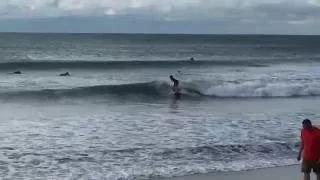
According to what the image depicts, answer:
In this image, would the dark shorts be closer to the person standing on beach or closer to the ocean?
the person standing on beach

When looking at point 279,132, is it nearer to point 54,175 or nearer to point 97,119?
point 97,119

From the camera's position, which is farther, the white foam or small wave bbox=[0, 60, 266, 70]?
small wave bbox=[0, 60, 266, 70]

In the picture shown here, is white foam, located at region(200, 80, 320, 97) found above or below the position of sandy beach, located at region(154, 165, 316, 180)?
below

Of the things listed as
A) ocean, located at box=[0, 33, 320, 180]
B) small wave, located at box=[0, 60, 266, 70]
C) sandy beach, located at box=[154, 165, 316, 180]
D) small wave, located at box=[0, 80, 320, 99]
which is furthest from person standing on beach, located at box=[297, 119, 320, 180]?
small wave, located at box=[0, 60, 266, 70]

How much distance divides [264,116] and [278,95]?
10662 mm

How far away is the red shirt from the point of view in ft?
30.8

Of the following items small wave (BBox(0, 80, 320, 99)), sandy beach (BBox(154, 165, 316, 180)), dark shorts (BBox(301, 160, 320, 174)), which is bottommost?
small wave (BBox(0, 80, 320, 99))

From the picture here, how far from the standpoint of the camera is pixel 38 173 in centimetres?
1189

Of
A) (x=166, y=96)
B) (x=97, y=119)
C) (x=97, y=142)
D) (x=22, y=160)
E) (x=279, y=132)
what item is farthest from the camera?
(x=166, y=96)

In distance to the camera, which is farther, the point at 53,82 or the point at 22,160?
the point at 53,82

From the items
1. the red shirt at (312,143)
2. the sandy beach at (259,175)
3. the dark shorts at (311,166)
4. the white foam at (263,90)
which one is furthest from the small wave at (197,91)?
the red shirt at (312,143)

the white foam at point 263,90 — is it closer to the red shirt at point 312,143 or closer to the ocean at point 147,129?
the ocean at point 147,129

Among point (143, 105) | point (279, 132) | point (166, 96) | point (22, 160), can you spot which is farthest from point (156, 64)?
point (22, 160)

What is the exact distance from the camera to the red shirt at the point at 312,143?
9391 mm
